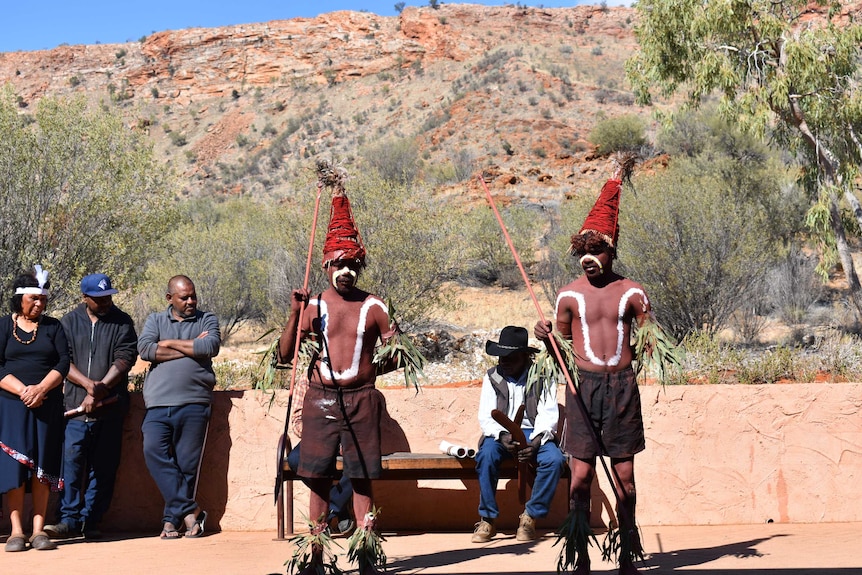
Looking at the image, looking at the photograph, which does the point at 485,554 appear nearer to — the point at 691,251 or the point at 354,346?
the point at 354,346

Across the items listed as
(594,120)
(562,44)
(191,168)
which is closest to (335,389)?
(594,120)

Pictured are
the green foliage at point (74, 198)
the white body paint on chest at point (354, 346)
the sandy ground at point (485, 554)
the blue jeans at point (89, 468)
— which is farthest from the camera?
the green foliage at point (74, 198)

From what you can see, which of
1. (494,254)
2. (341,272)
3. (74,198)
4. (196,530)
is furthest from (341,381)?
(494,254)

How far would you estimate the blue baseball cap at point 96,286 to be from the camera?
6.98 meters

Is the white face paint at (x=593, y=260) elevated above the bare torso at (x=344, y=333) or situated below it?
above

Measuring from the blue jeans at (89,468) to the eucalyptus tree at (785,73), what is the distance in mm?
12473

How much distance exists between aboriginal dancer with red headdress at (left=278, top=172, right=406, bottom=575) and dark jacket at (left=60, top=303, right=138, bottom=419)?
7.05 ft

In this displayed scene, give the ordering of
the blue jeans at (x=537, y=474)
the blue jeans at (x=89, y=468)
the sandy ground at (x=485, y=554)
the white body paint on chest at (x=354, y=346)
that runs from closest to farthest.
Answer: the white body paint on chest at (x=354, y=346)
the sandy ground at (x=485, y=554)
the blue jeans at (x=537, y=474)
the blue jeans at (x=89, y=468)

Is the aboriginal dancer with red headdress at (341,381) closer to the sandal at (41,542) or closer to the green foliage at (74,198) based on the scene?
the sandal at (41,542)

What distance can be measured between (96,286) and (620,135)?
3233cm

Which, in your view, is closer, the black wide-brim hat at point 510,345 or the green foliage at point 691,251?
the black wide-brim hat at point 510,345

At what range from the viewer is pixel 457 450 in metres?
6.73

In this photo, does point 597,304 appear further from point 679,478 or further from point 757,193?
Answer: point 757,193

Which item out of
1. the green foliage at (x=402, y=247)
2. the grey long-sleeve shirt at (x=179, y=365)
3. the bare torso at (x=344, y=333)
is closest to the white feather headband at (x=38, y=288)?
the grey long-sleeve shirt at (x=179, y=365)
